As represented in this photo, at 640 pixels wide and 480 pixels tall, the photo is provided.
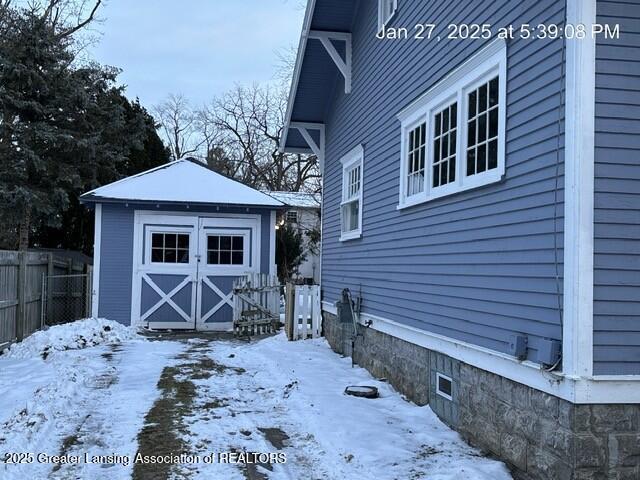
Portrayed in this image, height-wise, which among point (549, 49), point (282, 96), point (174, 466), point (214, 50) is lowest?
point (174, 466)

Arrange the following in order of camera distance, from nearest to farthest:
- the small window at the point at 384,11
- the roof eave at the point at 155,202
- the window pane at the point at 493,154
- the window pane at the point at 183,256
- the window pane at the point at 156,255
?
1. the window pane at the point at 493,154
2. the small window at the point at 384,11
3. the roof eave at the point at 155,202
4. the window pane at the point at 156,255
5. the window pane at the point at 183,256

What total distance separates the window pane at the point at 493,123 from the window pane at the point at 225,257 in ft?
30.9

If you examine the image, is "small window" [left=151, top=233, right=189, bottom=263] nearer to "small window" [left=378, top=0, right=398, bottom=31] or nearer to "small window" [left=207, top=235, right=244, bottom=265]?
"small window" [left=207, top=235, right=244, bottom=265]

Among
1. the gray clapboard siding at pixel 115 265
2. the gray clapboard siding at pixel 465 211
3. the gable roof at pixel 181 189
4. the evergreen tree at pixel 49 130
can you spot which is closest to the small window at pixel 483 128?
the gray clapboard siding at pixel 465 211

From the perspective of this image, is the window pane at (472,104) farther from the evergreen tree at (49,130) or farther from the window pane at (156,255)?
the evergreen tree at (49,130)

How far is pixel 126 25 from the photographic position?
91.8 ft

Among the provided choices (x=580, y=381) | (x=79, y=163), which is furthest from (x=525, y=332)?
(x=79, y=163)

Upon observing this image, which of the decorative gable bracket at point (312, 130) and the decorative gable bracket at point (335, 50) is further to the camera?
the decorative gable bracket at point (312, 130)

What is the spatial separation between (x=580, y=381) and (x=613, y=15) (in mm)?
2299

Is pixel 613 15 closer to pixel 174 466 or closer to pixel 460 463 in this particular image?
pixel 460 463

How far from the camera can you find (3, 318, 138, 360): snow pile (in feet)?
30.3

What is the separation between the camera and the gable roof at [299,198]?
3341cm

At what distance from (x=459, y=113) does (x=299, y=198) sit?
97.4 feet

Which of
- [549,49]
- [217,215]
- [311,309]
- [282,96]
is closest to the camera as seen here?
[549,49]
